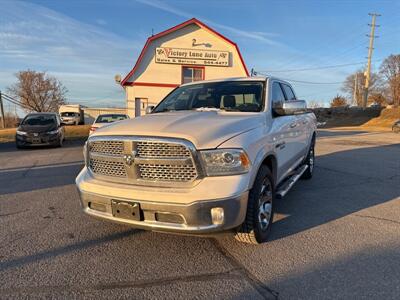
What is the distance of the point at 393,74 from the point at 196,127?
8055 centimetres

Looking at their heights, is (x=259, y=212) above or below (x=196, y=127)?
below

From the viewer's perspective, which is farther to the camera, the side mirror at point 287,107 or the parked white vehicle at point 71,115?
the parked white vehicle at point 71,115

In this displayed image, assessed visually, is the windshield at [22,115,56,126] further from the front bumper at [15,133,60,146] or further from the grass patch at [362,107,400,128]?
the grass patch at [362,107,400,128]

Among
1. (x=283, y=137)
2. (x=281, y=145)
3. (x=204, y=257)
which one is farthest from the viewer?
(x=283, y=137)

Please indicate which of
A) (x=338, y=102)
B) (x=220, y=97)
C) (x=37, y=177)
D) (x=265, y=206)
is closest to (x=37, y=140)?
(x=37, y=177)

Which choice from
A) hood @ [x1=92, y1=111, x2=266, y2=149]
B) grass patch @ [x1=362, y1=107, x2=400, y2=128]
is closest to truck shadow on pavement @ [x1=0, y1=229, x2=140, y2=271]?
hood @ [x1=92, y1=111, x2=266, y2=149]

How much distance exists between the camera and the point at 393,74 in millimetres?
70438

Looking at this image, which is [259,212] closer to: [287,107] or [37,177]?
[287,107]

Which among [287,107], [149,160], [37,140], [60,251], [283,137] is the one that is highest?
[287,107]

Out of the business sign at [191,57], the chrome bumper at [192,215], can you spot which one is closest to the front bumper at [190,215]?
the chrome bumper at [192,215]

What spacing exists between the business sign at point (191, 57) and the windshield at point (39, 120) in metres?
9.03

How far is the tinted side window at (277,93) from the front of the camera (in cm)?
464

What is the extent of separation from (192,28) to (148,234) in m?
20.4

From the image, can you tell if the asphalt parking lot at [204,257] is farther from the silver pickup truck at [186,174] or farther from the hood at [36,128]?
the hood at [36,128]
